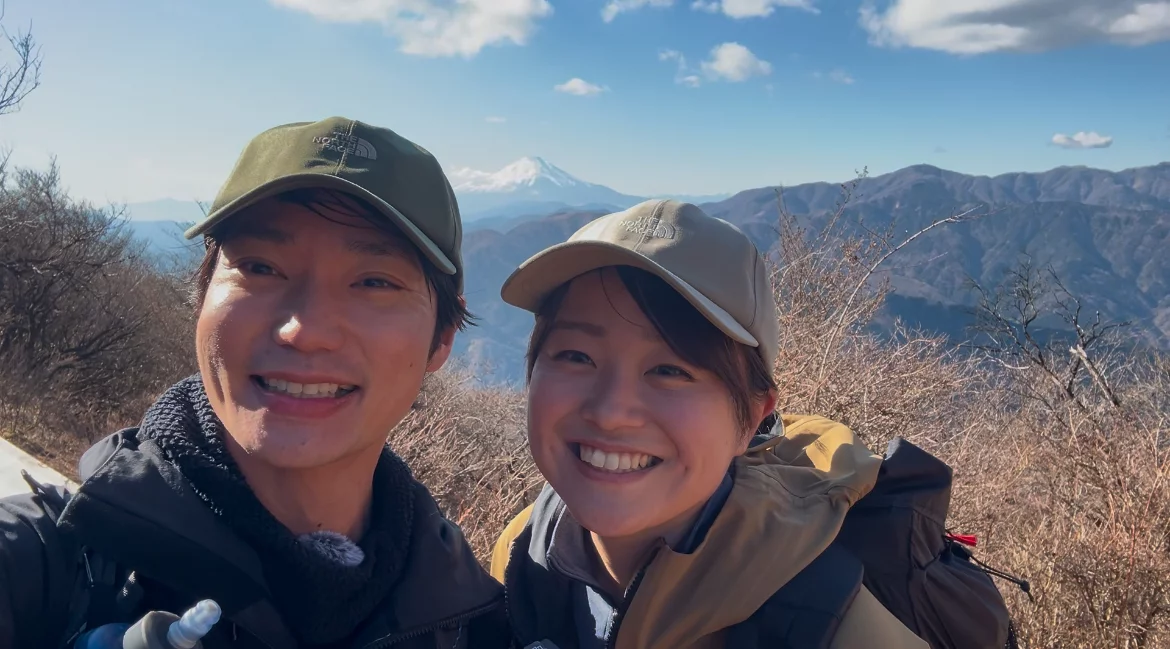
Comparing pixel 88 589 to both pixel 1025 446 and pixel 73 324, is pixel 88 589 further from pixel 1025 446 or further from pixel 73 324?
pixel 73 324

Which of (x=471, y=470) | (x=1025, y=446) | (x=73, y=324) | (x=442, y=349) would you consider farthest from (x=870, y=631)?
Answer: (x=73, y=324)

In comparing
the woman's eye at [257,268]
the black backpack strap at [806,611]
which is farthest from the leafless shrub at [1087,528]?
the woman's eye at [257,268]

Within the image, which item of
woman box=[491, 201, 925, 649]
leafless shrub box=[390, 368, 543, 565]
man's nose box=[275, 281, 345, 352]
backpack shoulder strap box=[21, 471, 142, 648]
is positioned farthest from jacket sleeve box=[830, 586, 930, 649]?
leafless shrub box=[390, 368, 543, 565]

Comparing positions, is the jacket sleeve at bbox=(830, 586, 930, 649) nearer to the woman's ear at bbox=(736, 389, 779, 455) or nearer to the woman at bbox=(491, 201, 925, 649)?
the woman at bbox=(491, 201, 925, 649)

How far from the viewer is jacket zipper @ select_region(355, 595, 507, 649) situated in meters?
1.41

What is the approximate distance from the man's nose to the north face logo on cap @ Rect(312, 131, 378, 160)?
0.30m

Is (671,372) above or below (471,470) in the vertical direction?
above

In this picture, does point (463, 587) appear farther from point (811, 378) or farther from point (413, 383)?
point (811, 378)

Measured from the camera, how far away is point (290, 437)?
1.38 metres

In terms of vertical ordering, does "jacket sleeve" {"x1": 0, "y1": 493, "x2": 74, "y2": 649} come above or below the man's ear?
below

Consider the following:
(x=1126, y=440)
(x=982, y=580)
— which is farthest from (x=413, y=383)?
(x=1126, y=440)

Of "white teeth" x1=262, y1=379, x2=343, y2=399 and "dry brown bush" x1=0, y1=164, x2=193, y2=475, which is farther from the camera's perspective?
"dry brown bush" x1=0, y1=164, x2=193, y2=475

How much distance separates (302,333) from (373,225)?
26 centimetres

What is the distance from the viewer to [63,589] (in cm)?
116
